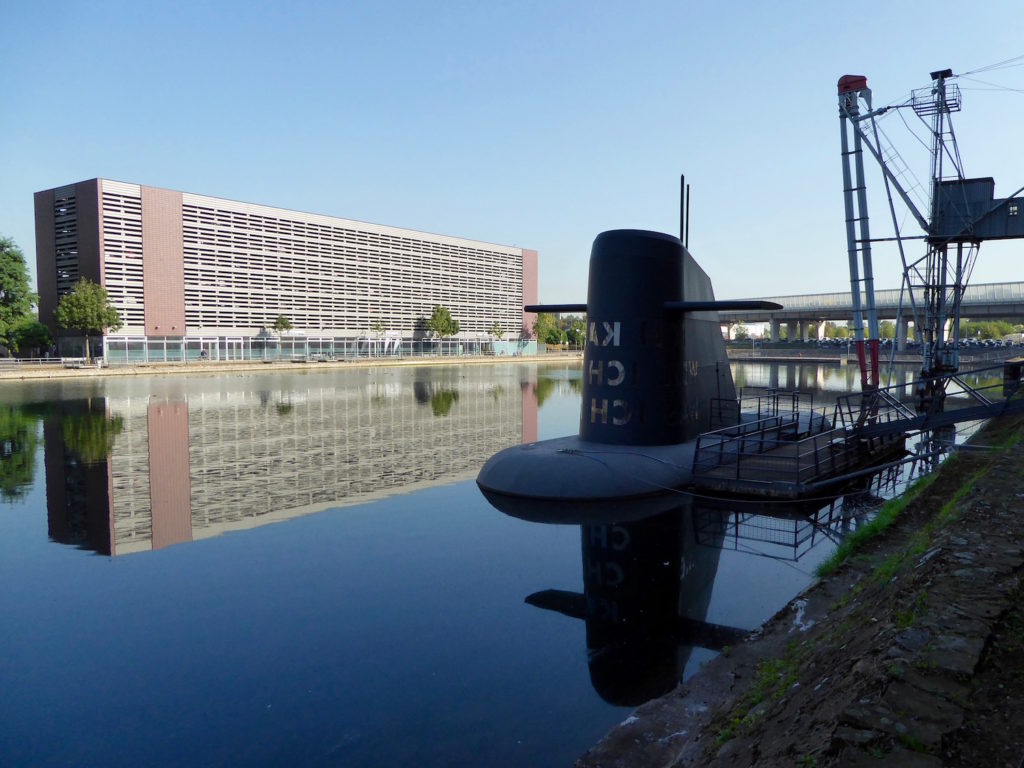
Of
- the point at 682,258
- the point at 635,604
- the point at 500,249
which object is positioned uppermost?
the point at 500,249

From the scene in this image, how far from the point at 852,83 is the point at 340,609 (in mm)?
30719

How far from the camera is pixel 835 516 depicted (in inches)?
591

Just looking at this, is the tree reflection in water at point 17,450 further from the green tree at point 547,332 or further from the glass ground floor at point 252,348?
the green tree at point 547,332

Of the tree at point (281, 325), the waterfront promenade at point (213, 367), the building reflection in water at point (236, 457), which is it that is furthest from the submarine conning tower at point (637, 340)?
the tree at point (281, 325)

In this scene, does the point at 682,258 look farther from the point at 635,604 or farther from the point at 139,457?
the point at 139,457

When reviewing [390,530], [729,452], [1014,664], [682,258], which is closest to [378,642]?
[390,530]

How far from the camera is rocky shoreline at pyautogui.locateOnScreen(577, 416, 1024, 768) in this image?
3707mm

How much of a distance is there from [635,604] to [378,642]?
151 inches

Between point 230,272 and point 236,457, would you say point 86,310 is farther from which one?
point 236,457

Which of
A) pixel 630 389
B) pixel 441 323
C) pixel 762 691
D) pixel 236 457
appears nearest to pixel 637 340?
pixel 630 389

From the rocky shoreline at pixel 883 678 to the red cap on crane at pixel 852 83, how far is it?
26469 millimetres

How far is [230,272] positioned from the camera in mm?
85438

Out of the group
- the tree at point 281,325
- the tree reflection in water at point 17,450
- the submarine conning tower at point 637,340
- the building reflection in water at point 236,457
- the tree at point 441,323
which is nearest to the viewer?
the building reflection in water at point 236,457

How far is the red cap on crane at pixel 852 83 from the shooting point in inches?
1163
